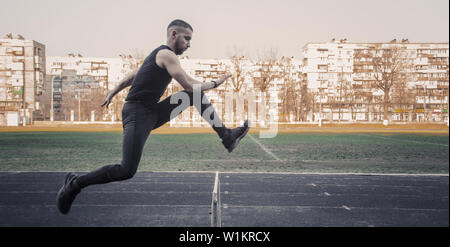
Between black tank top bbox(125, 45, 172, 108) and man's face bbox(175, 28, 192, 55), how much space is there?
96 mm

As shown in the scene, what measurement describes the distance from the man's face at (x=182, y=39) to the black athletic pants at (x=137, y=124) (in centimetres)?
36

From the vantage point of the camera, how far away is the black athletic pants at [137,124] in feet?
9.53

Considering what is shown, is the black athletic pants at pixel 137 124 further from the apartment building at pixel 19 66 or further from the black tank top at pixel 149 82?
the apartment building at pixel 19 66

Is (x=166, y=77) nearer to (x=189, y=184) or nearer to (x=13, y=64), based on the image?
(x=189, y=184)

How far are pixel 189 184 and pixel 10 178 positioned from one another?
3.76 metres

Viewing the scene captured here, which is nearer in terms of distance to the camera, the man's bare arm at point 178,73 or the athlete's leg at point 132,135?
the man's bare arm at point 178,73

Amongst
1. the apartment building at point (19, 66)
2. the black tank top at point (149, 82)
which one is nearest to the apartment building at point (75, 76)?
the apartment building at point (19, 66)

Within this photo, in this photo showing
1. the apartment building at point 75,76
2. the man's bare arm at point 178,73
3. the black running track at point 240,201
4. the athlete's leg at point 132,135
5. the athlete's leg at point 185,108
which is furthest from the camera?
the apartment building at point 75,76

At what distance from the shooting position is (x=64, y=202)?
3111 millimetres

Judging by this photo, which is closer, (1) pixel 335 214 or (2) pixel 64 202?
(2) pixel 64 202

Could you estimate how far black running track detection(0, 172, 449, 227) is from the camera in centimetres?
456

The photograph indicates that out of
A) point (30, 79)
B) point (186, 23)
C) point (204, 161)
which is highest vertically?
point (30, 79)

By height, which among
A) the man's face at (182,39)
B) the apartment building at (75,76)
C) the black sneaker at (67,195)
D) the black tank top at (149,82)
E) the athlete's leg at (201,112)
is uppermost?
the apartment building at (75,76)
